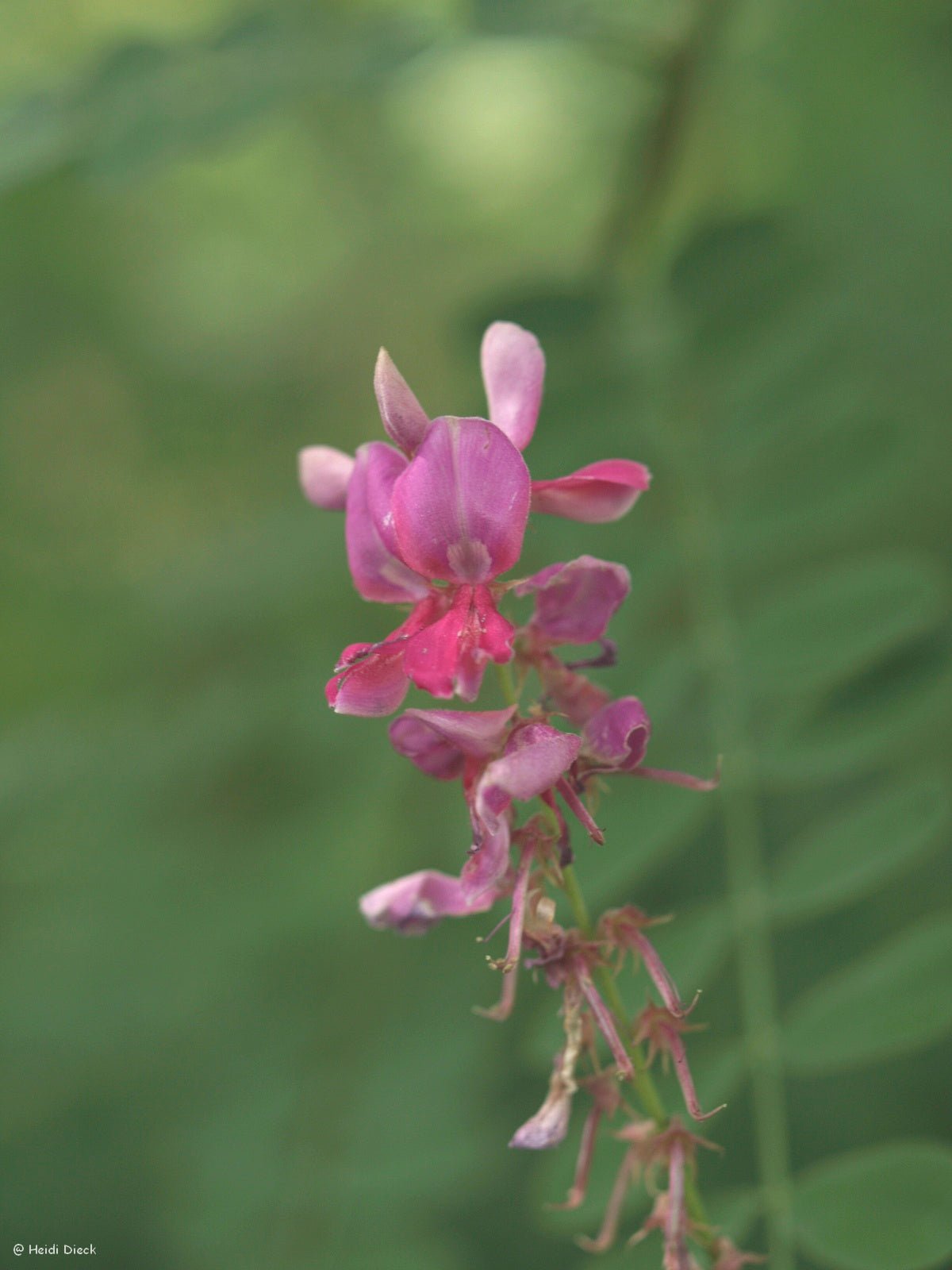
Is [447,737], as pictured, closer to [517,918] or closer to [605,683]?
[517,918]

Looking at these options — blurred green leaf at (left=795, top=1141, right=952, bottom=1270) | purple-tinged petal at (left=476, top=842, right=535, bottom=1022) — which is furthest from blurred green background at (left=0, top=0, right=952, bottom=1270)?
purple-tinged petal at (left=476, top=842, right=535, bottom=1022)

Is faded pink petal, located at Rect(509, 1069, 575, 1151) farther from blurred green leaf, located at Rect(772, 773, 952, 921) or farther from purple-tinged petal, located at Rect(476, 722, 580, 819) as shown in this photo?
blurred green leaf, located at Rect(772, 773, 952, 921)

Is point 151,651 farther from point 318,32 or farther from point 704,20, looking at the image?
point 704,20

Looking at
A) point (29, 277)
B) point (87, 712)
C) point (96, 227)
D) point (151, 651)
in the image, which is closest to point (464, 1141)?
point (87, 712)

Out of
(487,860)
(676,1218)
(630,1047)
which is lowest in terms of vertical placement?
(676,1218)

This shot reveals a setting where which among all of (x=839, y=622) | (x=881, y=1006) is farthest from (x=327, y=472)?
(x=839, y=622)

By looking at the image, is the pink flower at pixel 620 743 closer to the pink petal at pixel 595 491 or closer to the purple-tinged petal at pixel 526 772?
the purple-tinged petal at pixel 526 772
